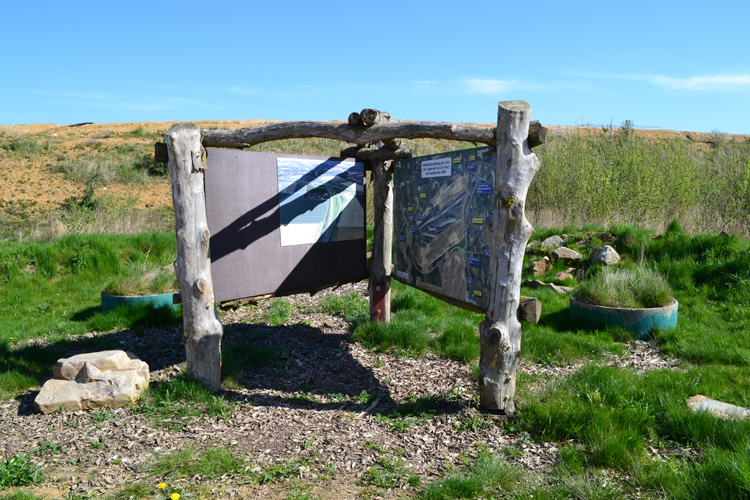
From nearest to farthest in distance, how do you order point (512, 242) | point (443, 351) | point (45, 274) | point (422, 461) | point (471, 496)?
point (471, 496)
point (422, 461)
point (512, 242)
point (443, 351)
point (45, 274)

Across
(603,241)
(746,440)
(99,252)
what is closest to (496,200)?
(746,440)

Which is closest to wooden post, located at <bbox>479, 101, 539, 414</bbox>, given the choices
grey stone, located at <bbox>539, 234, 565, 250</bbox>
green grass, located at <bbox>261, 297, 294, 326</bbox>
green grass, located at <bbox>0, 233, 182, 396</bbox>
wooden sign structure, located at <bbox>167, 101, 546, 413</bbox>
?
wooden sign structure, located at <bbox>167, 101, 546, 413</bbox>

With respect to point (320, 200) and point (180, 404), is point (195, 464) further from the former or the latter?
point (320, 200)

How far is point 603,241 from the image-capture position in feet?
29.3

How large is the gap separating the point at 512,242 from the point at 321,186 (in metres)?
2.58

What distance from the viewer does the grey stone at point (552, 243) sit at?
912 centimetres

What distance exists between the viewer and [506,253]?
13.8 feet

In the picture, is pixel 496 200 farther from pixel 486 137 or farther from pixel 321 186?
pixel 321 186

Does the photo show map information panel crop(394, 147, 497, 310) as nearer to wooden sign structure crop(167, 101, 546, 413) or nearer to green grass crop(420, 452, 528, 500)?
wooden sign structure crop(167, 101, 546, 413)

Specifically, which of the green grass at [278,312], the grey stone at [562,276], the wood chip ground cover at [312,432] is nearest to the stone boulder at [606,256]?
the grey stone at [562,276]

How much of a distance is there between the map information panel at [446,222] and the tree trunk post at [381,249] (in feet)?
0.54

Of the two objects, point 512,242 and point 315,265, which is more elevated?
point 512,242

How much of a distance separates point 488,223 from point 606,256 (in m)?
4.84

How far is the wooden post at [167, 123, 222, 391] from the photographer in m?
4.62
